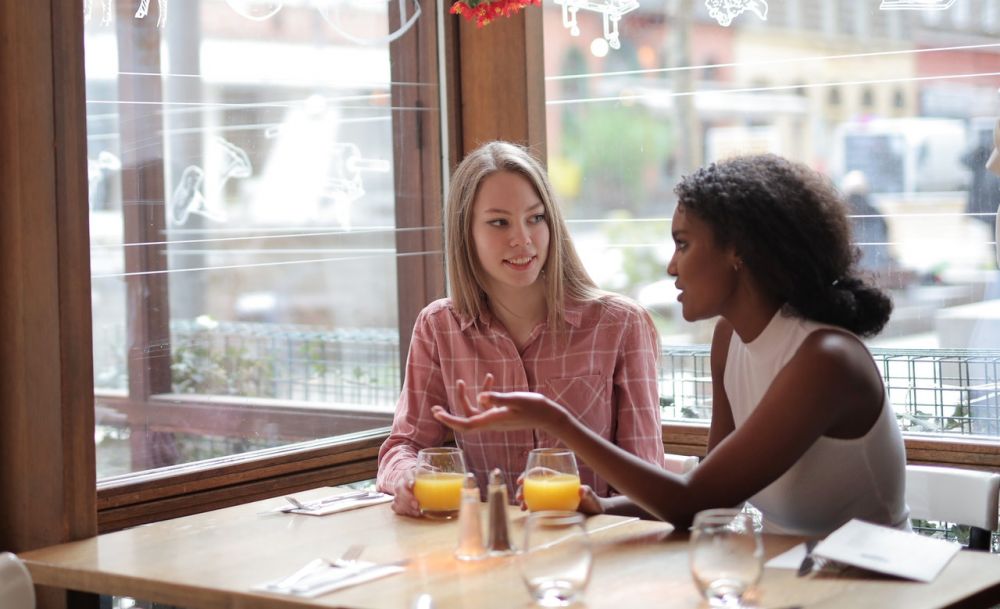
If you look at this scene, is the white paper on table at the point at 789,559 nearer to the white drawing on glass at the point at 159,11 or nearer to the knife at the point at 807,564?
the knife at the point at 807,564

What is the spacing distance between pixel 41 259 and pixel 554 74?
5.24ft

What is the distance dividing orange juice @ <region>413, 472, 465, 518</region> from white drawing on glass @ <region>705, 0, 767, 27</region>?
1.56 m

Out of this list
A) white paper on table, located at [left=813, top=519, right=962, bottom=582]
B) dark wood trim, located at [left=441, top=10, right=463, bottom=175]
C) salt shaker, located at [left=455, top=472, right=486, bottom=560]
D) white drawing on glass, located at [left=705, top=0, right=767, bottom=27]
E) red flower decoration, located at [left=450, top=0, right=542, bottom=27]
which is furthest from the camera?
dark wood trim, located at [left=441, top=10, right=463, bottom=175]

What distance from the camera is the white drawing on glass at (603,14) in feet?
10.7

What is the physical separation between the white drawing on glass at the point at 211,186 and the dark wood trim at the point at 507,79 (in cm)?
71

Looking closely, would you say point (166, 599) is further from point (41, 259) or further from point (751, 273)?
point (751, 273)

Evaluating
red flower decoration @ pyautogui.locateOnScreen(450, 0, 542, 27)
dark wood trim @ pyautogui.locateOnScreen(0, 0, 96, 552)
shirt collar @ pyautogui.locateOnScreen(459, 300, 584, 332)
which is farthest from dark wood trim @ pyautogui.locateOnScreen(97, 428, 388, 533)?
red flower decoration @ pyautogui.locateOnScreen(450, 0, 542, 27)

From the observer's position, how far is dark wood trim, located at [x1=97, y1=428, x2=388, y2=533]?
8.43ft

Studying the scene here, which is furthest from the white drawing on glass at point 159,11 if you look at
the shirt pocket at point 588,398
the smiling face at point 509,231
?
the shirt pocket at point 588,398

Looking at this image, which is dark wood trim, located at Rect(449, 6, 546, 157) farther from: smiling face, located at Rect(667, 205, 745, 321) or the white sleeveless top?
the white sleeveless top

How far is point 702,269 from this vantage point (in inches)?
84.6

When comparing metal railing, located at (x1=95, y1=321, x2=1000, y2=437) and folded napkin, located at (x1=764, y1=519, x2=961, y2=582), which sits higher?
metal railing, located at (x1=95, y1=321, x2=1000, y2=437)

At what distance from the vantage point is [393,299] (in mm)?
3289

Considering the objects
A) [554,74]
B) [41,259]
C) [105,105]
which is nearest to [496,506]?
[41,259]
